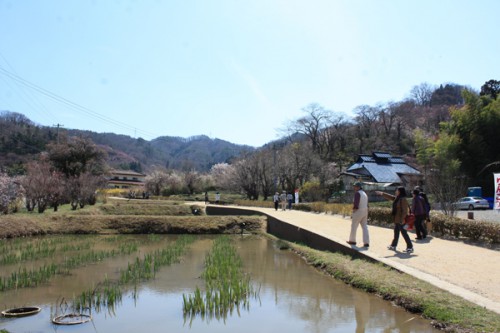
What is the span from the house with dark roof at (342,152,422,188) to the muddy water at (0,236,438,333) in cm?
3183

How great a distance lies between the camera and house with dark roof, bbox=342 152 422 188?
134ft

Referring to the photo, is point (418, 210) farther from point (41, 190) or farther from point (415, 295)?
point (41, 190)

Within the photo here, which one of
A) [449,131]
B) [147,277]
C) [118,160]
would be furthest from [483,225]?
[118,160]

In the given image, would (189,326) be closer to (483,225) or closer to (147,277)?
(147,277)

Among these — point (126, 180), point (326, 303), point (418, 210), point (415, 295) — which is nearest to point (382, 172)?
point (418, 210)

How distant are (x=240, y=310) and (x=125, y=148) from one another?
395 ft

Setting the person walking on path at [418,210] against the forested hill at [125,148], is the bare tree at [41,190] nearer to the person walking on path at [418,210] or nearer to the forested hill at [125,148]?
the forested hill at [125,148]

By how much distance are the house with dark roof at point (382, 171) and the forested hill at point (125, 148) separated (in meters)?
13.9

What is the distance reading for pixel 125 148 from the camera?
396 ft

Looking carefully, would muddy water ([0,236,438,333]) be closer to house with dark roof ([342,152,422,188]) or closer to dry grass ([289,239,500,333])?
dry grass ([289,239,500,333])

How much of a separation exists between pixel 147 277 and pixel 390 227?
9.23m

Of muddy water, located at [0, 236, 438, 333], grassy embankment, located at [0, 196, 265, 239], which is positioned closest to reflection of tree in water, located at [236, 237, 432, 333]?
muddy water, located at [0, 236, 438, 333]

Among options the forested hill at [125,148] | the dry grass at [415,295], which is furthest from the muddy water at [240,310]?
the forested hill at [125,148]

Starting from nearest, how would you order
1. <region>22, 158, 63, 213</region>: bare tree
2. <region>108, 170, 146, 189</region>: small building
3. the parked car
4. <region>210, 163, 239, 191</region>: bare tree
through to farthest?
<region>22, 158, 63, 213</region>: bare tree, the parked car, <region>210, 163, 239, 191</region>: bare tree, <region>108, 170, 146, 189</region>: small building
